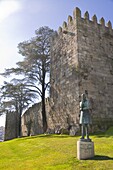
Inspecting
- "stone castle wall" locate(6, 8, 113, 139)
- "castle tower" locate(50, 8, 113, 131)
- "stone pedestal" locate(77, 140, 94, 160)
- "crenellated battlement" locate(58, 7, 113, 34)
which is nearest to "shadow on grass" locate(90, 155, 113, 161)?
"stone pedestal" locate(77, 140, 94, 160)

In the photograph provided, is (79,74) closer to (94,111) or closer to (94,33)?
(94,111)

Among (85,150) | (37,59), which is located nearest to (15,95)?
(37,59)

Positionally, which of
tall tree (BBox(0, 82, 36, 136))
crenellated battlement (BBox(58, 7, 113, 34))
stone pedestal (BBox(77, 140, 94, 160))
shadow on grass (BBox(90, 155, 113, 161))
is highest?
crenellated battlement (BBox(58, 7, 113, 34))

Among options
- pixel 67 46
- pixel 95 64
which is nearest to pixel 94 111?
pixel 95 64

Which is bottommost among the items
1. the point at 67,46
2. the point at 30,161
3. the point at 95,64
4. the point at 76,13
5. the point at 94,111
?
the point at 30,161

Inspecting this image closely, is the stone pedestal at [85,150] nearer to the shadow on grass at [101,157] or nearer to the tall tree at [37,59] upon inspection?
the shadow on grass at [101,157]

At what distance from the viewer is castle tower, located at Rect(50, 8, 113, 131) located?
48.1 feet

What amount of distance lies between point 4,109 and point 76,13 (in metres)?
13.7

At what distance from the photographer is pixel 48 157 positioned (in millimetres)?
7816

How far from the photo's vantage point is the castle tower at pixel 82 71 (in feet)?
48.1

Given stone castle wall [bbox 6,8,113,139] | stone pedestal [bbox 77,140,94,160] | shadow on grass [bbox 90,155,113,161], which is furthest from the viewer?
stone castle wall [bbox 6,8,113,139]

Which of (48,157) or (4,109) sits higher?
(4,109)

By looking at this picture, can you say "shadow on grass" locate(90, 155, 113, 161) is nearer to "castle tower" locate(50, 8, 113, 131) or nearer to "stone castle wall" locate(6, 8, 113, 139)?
"stone castle wall" locate(6, 8, 113, 139)

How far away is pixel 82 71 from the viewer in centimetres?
1493
